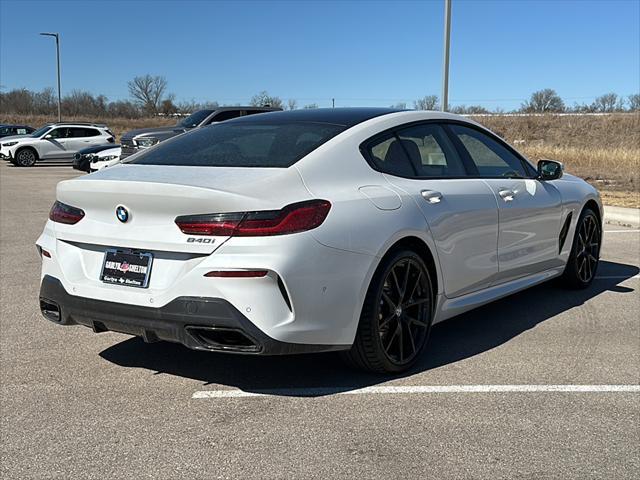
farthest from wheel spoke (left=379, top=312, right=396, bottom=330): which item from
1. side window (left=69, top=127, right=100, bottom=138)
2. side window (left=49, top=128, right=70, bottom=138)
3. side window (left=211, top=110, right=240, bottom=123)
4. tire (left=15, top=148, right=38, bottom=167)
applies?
side window (left=69, top=127, right=100, bottom=138)

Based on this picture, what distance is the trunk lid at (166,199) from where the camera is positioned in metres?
3.45

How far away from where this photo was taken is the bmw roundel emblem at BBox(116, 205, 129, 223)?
12.0 ft

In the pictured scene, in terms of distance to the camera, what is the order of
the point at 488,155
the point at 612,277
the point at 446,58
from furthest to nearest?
1. the point at 446,58
2. the point at 612,277
3. the point at 488,155

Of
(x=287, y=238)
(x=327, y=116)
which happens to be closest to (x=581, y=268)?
(x=327, y=116)

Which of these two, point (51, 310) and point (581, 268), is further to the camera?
point (581, 268)

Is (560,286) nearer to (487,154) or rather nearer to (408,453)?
(487,154)

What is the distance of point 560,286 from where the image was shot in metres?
6.58

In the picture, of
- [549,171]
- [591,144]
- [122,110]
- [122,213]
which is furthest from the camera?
[122,110]

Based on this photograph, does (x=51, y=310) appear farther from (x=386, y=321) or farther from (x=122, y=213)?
(x=386, y=321)

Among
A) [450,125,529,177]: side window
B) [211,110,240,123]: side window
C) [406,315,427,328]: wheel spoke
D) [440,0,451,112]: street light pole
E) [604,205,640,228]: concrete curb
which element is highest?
[440,0,451,112]: street light pole

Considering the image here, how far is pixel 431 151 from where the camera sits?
15.7ft

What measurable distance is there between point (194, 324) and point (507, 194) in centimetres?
273

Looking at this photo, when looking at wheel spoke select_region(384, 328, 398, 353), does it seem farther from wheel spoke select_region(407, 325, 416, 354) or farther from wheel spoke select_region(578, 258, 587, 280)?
wheel spoke select_region(578, 258, 587, 280)

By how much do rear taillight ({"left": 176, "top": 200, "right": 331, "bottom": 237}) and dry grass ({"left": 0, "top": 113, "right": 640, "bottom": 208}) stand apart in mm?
12868
